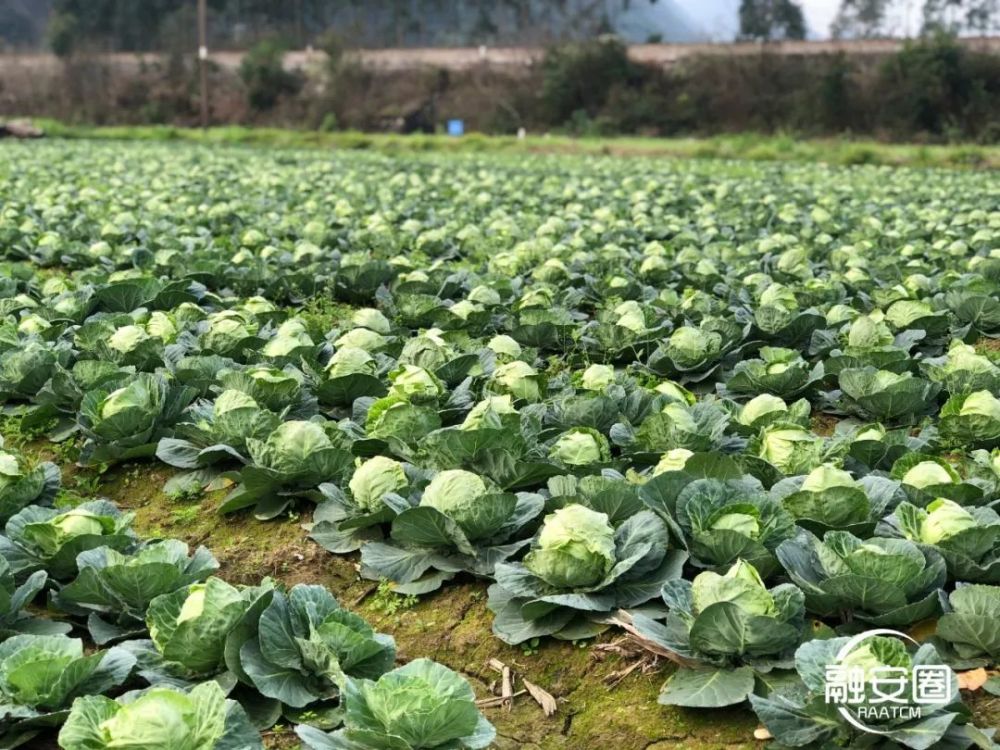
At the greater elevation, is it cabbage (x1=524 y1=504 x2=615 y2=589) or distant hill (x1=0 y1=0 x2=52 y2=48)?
distant hill (x1=0 y1=0 x2=52 y2=48)

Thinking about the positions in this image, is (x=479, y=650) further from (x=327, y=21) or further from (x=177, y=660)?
(x=327, y=21)

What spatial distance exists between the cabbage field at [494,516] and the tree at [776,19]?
214 feet

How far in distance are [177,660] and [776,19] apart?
238 feet

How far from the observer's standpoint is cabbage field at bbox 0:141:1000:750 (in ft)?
8.55

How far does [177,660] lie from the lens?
2.73 meters

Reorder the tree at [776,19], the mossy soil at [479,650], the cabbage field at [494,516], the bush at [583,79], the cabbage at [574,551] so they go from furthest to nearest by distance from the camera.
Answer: the tree at [776,19] < the bush at [583,79] < the cabbage at [574,551] < the mossy soil at [479,650] < the cabbage field at [494,516]

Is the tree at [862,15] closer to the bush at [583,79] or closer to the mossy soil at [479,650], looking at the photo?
the bush at [583,79]

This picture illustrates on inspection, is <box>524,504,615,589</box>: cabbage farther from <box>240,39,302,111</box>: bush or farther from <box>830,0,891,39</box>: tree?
<box>830,0,891,39</box>: tree

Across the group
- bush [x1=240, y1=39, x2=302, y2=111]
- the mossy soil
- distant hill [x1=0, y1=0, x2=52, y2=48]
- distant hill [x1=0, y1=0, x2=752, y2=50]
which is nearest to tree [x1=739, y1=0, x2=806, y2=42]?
distant hill [x1=0, y1=0, x2=752, y2=50]

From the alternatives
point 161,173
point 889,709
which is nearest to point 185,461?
point 889,709

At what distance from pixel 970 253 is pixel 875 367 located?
4887 mm

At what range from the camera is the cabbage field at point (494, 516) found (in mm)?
2605

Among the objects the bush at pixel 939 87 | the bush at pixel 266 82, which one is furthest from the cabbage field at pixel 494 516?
the bush at pixel 266 82

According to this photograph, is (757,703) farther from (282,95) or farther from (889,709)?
(282,95)
